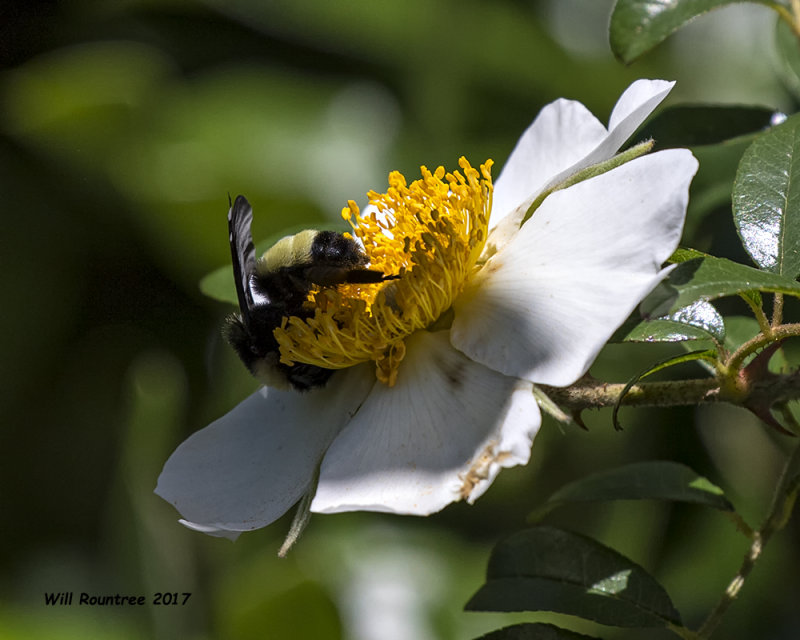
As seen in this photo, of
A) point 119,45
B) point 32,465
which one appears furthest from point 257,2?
point 32,465

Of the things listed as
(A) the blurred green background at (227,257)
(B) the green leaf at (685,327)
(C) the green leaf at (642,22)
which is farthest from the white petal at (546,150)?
(A) the blurred green background at (227,257)

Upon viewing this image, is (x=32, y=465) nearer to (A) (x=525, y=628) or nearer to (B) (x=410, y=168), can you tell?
(B) (x=410, y=168)

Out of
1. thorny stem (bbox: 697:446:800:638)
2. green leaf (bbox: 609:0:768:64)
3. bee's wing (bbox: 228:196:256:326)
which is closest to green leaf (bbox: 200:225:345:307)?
bee's wing (bbox: 228:196:256:326)

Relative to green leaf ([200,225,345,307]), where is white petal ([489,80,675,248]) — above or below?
above

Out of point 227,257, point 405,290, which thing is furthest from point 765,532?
point 227,257

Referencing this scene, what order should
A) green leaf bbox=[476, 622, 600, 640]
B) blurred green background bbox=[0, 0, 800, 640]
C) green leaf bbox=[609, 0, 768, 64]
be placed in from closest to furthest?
green leaf bbox=[476, 622, 600, 640] < green leaf bbox=[609, 0, 768, 64] < blurred green background bbox=[0, 0, 800, 640]

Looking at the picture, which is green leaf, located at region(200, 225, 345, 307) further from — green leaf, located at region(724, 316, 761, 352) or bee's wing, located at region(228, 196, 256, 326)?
green leaf, located at region(724, 316, 761, 352)

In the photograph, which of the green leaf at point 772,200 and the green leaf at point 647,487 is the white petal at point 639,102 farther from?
the green leaf at point 647,487
